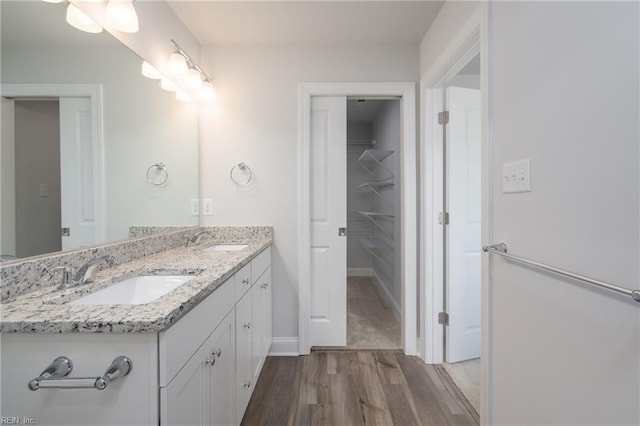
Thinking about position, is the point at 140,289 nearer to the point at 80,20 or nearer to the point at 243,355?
the point at 243,355

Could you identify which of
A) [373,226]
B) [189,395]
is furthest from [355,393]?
[373,226]

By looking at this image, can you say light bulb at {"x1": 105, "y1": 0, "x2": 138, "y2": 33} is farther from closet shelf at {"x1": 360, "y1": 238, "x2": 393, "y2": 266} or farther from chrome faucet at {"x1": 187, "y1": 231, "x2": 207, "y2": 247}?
closet shelf at {"x1": 360, "y1": 238, "x2": 393, "y2": 266}

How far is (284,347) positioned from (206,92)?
6.91ft

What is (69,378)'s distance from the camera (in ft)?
2.11

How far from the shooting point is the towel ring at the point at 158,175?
1.60 meters

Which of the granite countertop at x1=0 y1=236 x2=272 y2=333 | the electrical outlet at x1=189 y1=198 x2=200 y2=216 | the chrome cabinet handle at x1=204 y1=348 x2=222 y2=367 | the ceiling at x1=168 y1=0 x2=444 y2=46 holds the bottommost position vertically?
the chrome cabinet handle at x1=204 y1=348 x2=222 y2=367

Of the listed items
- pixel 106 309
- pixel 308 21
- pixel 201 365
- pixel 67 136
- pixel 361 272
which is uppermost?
pixel 308 21

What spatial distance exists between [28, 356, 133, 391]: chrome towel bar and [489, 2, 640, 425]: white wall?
1.25 metres

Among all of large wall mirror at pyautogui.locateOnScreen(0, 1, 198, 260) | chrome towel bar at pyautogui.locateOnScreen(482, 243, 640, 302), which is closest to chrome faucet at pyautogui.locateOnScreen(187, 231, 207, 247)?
large wall mirror at pyautogui.locateOnScreen(0, 1, 198, 260)

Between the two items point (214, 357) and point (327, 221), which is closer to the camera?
point (214, 357)

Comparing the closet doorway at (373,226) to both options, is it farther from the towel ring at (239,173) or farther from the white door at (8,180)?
the white door at (8,180)

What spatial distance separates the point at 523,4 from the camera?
38.4 inches

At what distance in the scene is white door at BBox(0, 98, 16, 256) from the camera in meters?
0.83

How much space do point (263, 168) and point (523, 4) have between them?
171cm
